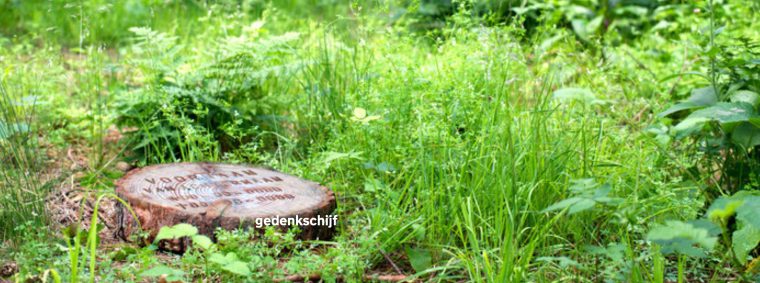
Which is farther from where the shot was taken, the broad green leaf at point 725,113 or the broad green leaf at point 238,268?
the broad green leaf at point 725,113

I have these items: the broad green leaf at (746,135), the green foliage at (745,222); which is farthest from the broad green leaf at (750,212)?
the broad green leaf at (746,135)

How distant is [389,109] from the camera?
3.40 metres

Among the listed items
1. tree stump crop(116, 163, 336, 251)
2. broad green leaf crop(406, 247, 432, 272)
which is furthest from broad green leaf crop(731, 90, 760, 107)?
tree stump crop(116, 163, 336, 251)

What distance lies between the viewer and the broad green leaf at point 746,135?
2916 millimetres

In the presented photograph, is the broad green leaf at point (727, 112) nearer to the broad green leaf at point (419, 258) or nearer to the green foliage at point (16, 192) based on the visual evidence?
the broad green leaf at point (419, 258)

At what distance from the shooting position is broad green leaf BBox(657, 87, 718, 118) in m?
3.10

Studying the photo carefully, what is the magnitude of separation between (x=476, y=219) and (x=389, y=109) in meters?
0.73

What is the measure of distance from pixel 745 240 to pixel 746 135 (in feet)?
1.93

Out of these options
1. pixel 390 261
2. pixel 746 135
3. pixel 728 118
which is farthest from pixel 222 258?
pixel 746 135

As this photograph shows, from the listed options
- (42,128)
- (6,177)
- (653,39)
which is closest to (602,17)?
(653,39)

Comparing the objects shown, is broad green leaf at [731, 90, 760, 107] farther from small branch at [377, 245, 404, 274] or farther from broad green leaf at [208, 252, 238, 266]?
broad green leaf at [208, 252, 238, 266]

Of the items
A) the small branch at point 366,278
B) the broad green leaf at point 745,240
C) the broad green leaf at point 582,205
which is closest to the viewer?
the broad green leaf at point 582,205

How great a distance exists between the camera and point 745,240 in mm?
2506

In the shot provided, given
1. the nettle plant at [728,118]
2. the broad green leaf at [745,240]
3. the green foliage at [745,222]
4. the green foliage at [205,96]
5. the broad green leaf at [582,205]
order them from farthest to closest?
the green foliage at [205,96] < the nettle plant at [728,118] < the broad green leaf at [745,240] < the green foliage at [745,222] < the broad green leaf at [582,205]
